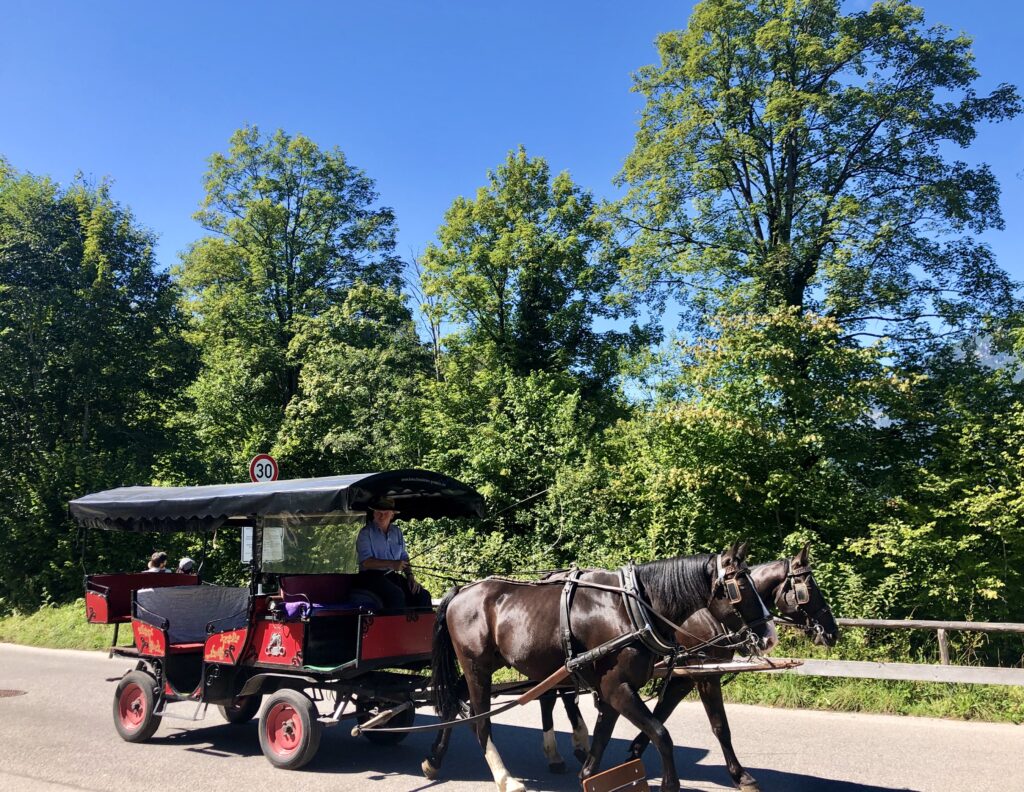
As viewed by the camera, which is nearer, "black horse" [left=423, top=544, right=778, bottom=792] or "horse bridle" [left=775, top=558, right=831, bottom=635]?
"black horse" [left=423, top=544, right=778, bottom=792]

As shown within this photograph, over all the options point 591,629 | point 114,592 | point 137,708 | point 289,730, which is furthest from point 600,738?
point 114,592

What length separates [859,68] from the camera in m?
18.6

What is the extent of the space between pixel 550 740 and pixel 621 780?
1649 millimetres

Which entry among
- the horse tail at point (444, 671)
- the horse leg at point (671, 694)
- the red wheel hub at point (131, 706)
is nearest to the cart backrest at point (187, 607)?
the red wheel hub at point (131, 706)

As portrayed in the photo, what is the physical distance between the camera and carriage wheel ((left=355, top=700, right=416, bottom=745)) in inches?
263

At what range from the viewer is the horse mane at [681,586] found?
561 centimetres

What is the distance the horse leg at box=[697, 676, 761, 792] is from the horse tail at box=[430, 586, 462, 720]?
6.59 feet

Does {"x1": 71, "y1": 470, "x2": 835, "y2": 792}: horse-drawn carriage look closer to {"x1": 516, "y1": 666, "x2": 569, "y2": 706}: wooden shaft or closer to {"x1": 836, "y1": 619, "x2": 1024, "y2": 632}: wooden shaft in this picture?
{"x1": 516, "y1": 666, "x2": 569, "y2": 706}: wooden shaft

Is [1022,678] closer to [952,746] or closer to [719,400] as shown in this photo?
[952,746]

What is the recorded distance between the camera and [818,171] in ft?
62.5

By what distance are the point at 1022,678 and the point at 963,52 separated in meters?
15.9

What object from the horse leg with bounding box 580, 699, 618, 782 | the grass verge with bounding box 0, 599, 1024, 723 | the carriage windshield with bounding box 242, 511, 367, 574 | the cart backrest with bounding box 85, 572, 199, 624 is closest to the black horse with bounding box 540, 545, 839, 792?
the horse leg with bounding box 580, 699, 618, 782

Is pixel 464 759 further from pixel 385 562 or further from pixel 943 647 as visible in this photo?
pixel 943 647

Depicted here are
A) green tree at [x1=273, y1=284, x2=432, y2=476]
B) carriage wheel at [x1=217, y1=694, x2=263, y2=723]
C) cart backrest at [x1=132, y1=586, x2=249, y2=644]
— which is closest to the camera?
cart backrest at [x1=132, y1=586, x2=249, y2=644]
